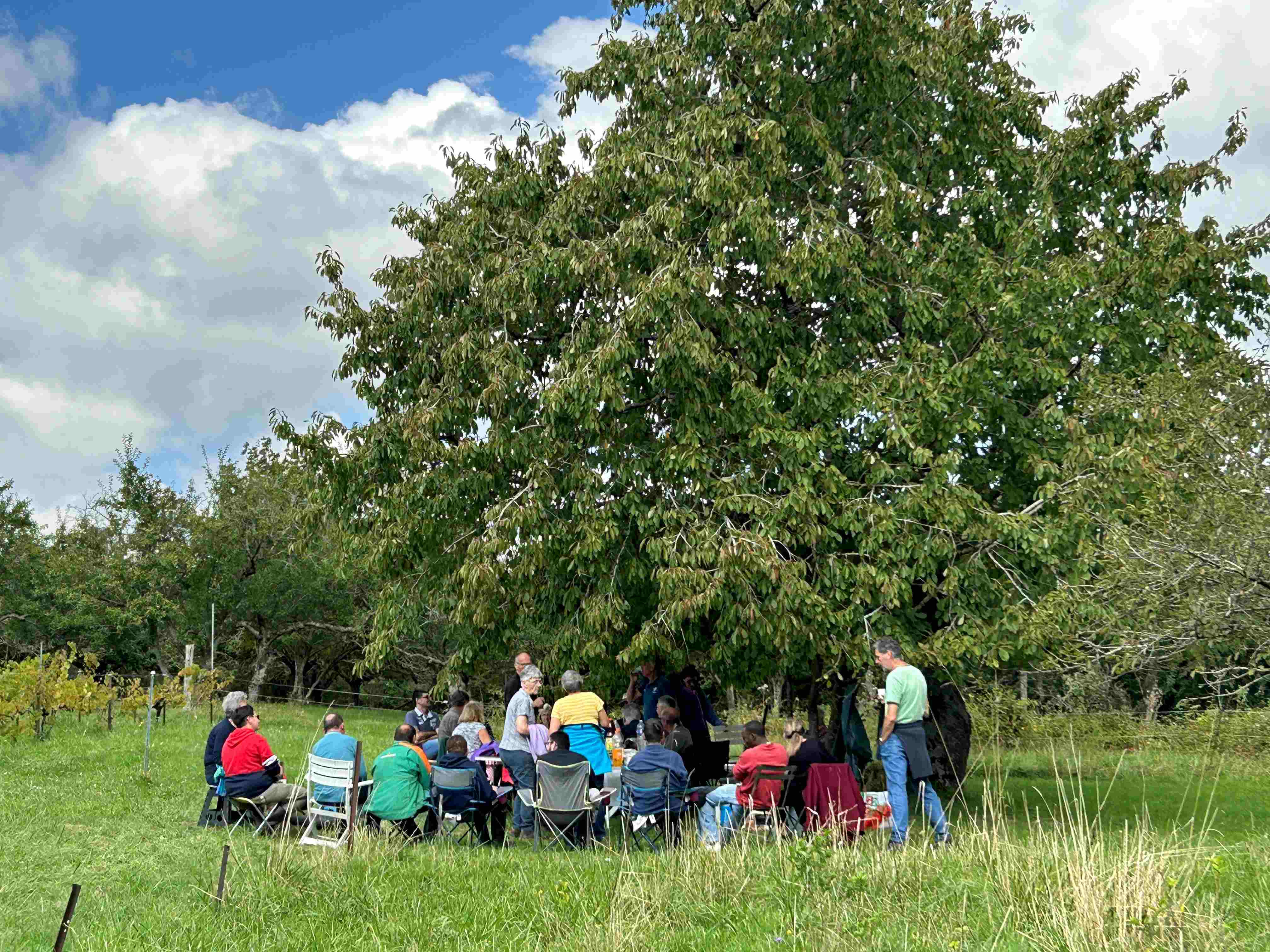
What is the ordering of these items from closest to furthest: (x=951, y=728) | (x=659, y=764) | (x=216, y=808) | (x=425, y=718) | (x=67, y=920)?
(x=67, y=920) < (x=659, y=764) < (x=216, y=808) < (x=425, y=718) < (x=951, y=728)

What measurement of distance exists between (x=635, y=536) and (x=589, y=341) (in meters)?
2.07

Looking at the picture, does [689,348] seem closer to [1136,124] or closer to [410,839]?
[410,839]

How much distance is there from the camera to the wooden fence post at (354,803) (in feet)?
25.9

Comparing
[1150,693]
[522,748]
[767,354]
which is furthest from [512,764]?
[1150,693]

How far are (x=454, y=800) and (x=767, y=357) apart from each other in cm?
555

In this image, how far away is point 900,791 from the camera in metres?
8.30

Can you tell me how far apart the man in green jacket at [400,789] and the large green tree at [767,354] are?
213 cm

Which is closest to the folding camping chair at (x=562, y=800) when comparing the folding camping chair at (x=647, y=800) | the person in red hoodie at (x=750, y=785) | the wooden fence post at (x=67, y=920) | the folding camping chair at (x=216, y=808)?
the folding camping chair at (x=647, y=800)

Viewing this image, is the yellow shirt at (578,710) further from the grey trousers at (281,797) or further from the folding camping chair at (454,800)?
the grey trousers at (281,797)

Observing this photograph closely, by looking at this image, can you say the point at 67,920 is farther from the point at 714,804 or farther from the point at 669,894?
the point at 714,804

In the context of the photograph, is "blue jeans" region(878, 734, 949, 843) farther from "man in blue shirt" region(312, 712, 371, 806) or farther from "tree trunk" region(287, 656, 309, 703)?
"tree trunk" region(287, 656, 309, 703)

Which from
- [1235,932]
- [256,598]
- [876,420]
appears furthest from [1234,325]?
[256,598]

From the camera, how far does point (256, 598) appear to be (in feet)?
115

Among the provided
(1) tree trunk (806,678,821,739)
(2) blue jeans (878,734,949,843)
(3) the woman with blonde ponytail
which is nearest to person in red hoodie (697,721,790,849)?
(3) the woman with blonde ponytail
